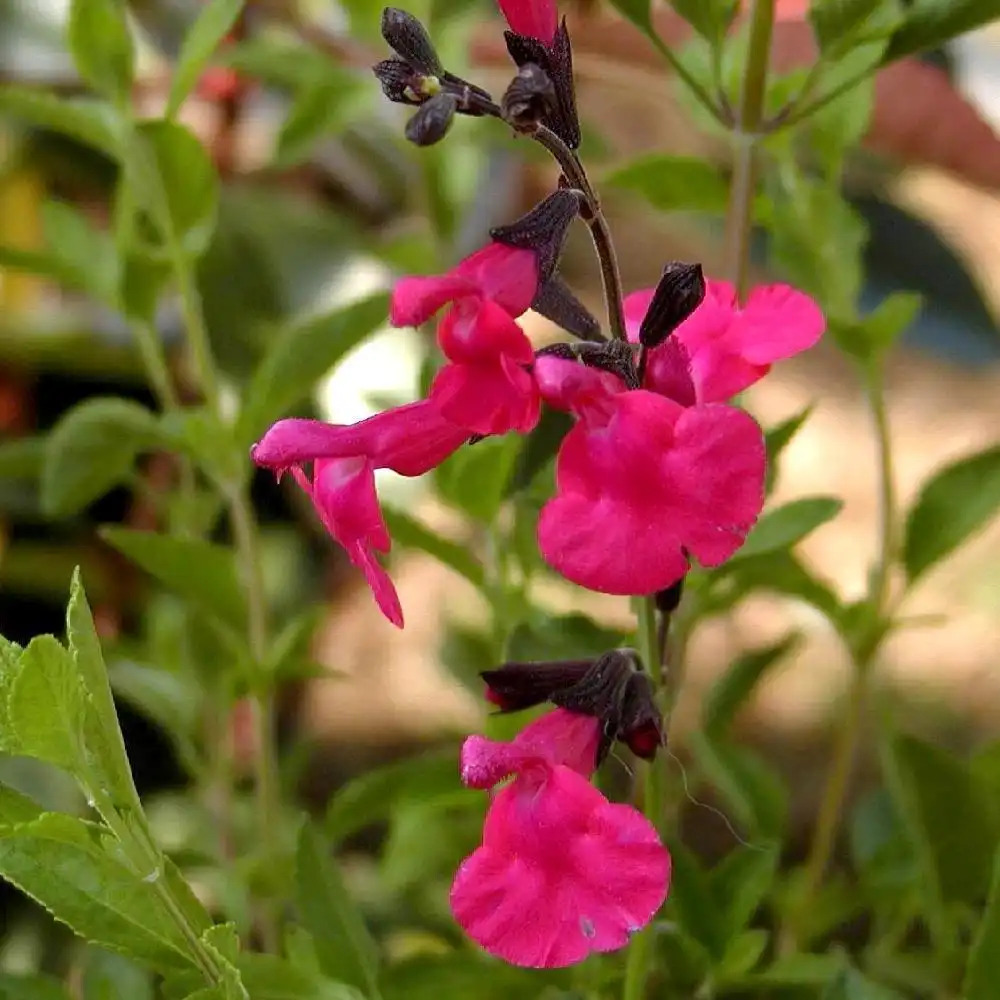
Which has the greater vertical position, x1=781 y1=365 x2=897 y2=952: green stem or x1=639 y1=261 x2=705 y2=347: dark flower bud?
x1=639 y1=261 x2=705 y2=347: dark flower bud

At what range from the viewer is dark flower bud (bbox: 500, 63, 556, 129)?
0.31 m

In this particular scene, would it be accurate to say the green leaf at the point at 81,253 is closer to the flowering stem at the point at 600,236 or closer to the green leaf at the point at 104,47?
the green leaf at the point at 104,47

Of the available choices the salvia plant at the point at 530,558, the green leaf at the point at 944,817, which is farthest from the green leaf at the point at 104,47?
the green leaf at the point at 944,817

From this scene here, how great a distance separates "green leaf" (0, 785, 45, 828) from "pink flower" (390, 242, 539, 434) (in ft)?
0.55

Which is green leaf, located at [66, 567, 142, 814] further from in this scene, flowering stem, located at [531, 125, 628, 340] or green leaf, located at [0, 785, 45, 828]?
flowering stem, located at [531, 125, 628, 340]

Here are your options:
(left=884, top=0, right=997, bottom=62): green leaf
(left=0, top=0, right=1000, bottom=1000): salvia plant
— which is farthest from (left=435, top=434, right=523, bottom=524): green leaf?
(left=884, top=0, right=997, bottom=62): green leaf

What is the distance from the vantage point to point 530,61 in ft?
1.12

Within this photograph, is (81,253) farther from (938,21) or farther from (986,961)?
(986,961)

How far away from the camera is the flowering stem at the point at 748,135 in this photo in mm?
477

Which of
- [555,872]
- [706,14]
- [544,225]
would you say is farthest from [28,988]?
[706,14]

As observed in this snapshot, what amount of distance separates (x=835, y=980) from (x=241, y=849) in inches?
23.4

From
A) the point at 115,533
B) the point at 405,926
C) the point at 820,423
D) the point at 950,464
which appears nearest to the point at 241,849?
the point at 405,926

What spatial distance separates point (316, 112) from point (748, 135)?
300 millimetres

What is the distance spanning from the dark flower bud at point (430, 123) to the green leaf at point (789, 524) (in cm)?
20
